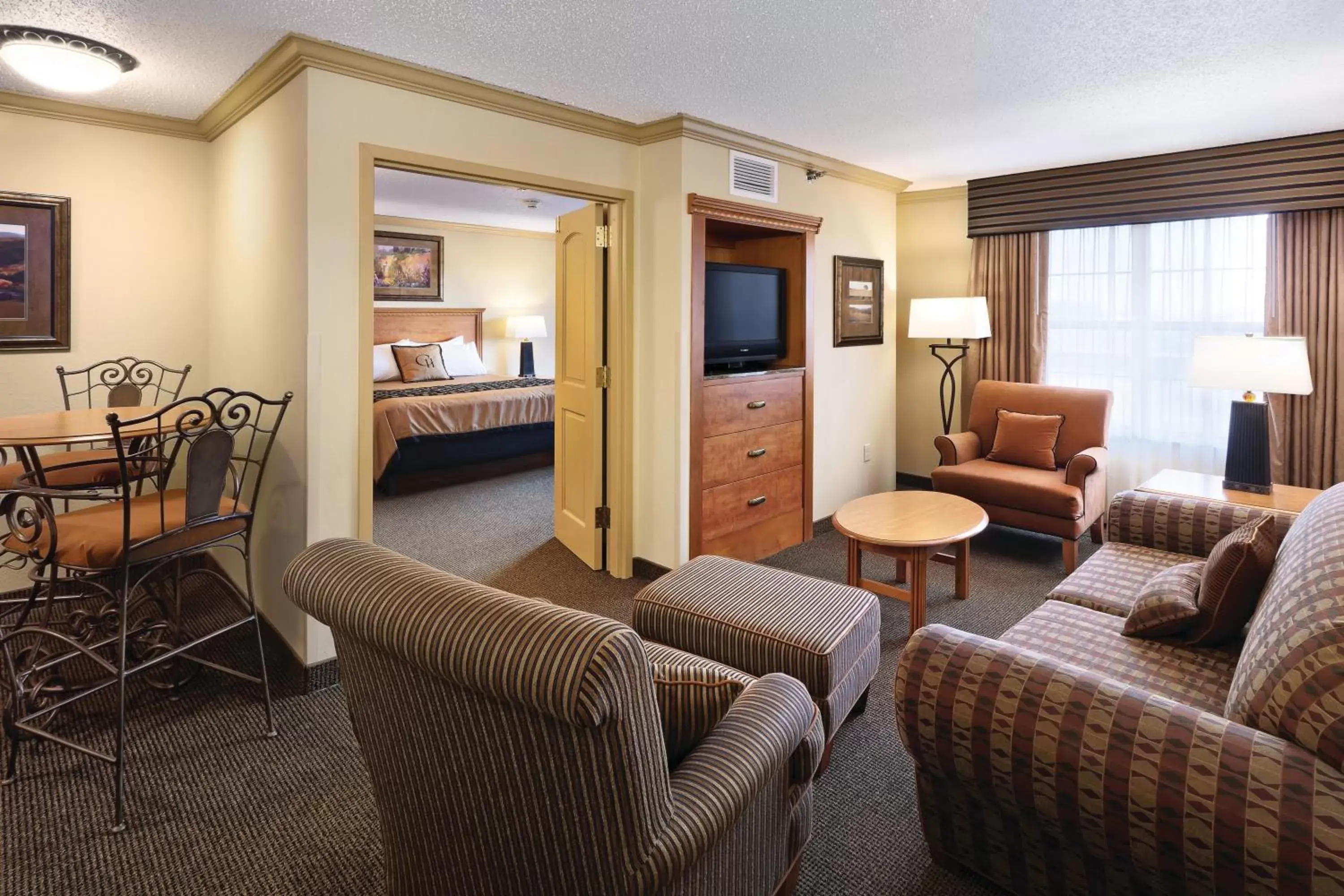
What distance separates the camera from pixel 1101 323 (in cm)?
473

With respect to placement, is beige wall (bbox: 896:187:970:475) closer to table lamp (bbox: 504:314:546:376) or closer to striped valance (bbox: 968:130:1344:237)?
striped valance (bbox: 968:130:1344:237)

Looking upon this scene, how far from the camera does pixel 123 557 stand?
7.11ft

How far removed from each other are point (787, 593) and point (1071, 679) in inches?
38.9

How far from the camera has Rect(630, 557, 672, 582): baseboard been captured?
12.5ft

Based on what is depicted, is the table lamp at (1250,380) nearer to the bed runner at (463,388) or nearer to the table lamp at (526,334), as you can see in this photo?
the bed runner at (463,388)

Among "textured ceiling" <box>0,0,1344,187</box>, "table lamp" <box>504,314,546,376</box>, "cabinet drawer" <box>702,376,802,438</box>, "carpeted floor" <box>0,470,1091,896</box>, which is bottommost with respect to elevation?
"carpeted floor" <box>0,470,1091,896</box>

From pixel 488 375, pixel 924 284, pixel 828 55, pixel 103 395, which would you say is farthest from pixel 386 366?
pixel 828 55

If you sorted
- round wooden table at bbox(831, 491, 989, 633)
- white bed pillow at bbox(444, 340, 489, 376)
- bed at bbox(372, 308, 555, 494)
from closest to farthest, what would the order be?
1. round wooden table at bbox(831, 491, 989, 633)
2. bed at bbox(372, 308, 555, 494)
3. white bed pillow at bbox(444, 340, 489, 376)

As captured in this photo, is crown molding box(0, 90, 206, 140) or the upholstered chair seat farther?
crown molding box(0, 90, 206, 140)

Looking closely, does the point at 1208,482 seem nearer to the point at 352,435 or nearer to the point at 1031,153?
the point at 1031,153

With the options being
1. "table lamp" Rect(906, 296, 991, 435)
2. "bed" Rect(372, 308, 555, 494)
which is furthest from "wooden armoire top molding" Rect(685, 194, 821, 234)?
"bed" Rect(372, 308, 555, 494)

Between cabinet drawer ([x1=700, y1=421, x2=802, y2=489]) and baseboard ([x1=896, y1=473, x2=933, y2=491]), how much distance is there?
5.25 ft

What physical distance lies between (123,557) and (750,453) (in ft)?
9.22

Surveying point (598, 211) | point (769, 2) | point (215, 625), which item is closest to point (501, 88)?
point (598, 211)
